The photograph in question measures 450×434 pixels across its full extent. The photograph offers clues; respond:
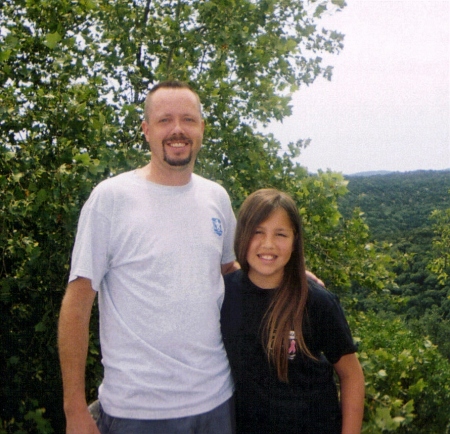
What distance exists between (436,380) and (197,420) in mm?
5919

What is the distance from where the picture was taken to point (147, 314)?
6.26 ft

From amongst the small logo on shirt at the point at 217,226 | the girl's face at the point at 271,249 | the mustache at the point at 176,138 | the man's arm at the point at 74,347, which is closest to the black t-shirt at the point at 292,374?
the girl's face at the point at 271,249

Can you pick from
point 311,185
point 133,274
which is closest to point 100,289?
point 133,274

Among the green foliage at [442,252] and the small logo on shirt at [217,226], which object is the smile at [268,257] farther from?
the green foliage at [442,252]

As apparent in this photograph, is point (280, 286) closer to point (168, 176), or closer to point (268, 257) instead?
point (268, 257)

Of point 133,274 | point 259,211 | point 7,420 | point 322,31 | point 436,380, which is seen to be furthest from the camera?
point 436,380

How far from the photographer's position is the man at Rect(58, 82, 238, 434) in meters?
1.89

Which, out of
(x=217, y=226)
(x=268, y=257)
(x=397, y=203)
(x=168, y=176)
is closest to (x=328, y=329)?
(x=268, y=257)

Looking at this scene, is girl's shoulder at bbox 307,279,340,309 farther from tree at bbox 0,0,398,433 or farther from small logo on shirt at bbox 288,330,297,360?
tree at bbox 0,0,398,433

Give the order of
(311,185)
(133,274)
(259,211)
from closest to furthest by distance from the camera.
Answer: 1. (133,274)
2. (259,211)
3. (311,185)

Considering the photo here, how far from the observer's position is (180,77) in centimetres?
373

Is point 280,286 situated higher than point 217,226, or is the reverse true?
point 217,226

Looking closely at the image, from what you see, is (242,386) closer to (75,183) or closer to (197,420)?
(197,420)

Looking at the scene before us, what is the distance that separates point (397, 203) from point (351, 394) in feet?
191
